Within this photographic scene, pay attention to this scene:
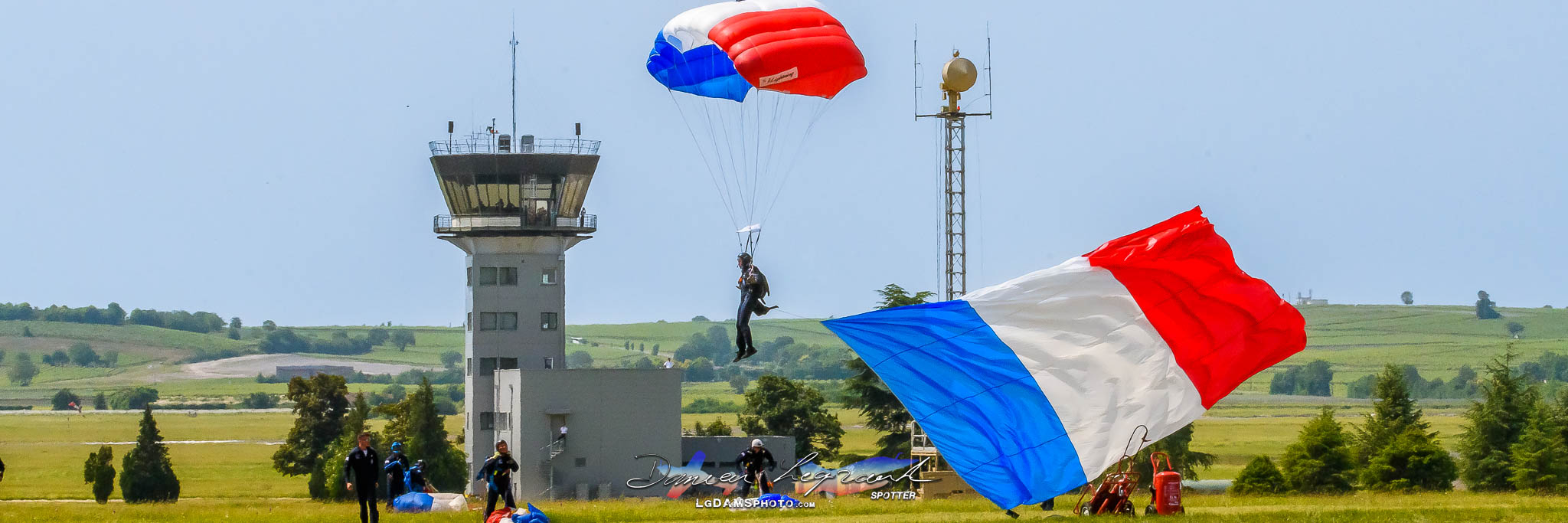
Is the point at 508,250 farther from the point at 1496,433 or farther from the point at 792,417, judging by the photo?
the point at 1496,433

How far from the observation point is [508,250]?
6850 cm

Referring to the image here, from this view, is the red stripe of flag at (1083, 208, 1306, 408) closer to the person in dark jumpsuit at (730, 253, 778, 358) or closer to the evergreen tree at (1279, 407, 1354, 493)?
the person in dark jumpsuit at (730, 253, 778, 358)

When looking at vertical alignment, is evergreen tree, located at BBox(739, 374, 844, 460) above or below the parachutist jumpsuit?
below

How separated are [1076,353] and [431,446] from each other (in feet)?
168

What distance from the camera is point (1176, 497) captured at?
26859mm

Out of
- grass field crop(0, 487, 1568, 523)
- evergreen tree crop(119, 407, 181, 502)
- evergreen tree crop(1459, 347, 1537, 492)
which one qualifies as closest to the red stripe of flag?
grass field crop(0, 487, 1568, 523)

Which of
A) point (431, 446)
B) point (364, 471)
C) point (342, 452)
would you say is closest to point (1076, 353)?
point (364, 471)

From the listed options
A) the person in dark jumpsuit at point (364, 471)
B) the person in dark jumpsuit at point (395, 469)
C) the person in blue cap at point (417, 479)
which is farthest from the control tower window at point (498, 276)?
the person in dark jumpsuit at point (364, 471)

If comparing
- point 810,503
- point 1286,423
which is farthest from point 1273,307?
point 1286,423

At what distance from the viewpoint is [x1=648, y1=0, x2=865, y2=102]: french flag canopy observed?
34188 millimetres

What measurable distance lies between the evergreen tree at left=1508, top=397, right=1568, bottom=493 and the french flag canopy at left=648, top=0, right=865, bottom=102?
22922mm

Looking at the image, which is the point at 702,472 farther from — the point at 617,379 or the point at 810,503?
the point at 810,503

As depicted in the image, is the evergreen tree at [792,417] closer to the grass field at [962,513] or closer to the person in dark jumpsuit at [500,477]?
the grass field at [962,513]

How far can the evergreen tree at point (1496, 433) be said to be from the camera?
189 feet
